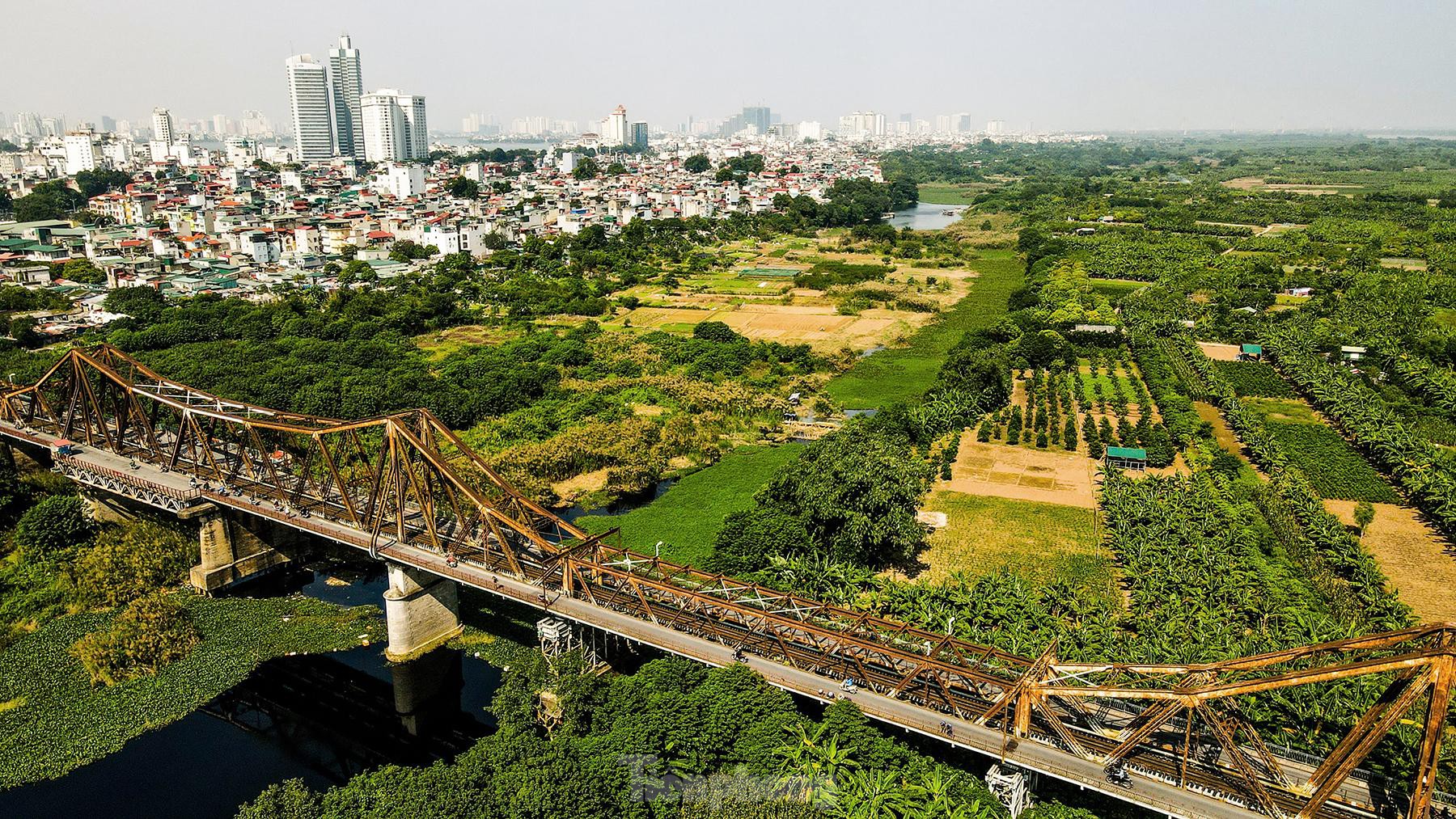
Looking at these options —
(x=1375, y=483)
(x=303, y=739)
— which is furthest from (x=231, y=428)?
(x=1375, y=483)

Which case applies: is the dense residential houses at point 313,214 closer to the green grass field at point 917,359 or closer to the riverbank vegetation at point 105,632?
the riverbank vegetation at point 105,632

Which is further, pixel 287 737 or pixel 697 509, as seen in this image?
pixel 697 509

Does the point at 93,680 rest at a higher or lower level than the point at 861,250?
lower

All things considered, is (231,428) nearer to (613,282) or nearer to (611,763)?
(611,763)

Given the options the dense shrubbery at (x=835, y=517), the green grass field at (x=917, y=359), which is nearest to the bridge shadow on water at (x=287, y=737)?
the dense shrubbery at (x=835, y=517)

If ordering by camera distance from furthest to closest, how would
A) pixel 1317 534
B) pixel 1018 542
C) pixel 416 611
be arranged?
pixel 1018 542
pixel 1317 534
pixel 416 611

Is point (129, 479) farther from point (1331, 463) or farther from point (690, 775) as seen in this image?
point (1331, 463)

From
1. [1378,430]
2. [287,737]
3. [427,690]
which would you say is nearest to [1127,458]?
[1378,430]

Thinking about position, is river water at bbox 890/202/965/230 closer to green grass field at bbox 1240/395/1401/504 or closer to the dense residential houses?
the dense residential houses
